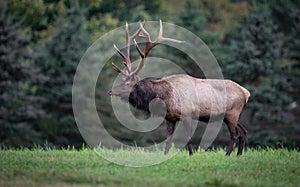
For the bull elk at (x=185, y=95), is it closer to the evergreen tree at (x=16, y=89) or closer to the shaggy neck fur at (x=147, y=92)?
the shaggy neck fur at (x=147, y=92)

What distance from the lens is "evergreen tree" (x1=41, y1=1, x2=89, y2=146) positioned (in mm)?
37688

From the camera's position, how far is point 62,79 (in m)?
39.1

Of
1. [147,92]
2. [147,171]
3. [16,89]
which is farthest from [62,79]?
[147,171]

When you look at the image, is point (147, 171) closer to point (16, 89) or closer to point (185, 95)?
point (185, 95)

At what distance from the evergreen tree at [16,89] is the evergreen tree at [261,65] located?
11.8 m

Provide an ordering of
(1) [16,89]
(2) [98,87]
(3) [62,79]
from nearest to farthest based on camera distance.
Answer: (1) [16,89], (3) [62,79], (2) [98,87]

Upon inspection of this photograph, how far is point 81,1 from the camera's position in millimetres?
59281

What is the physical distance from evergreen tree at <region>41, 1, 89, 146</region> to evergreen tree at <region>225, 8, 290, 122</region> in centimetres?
926

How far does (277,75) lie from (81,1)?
2400 centimetres

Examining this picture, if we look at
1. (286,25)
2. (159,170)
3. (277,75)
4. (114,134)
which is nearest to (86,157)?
(159,170)

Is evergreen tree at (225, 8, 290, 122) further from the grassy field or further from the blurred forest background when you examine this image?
the grassy field

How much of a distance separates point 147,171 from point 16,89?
1095 inches

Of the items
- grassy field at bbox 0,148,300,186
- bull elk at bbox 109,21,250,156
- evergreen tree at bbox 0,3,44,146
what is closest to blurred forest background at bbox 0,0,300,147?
evergreen tree at bbox 0,3,44,146

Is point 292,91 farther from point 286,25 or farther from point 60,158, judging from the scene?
point 60,158
